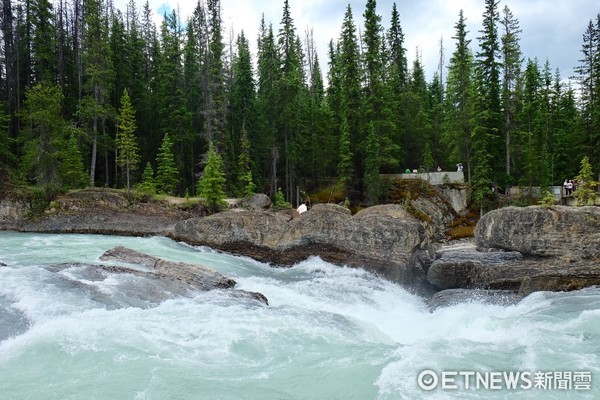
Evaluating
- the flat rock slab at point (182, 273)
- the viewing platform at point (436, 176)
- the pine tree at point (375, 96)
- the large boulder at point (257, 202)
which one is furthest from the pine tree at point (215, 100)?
the flat rock slab at point (182, 273)

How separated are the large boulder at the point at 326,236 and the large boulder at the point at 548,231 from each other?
388 cm

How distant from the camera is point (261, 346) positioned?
980cm

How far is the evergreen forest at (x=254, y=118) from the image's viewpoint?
3669 cm

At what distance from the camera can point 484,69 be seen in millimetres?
39250

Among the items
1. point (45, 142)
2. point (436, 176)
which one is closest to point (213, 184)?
point (45, 142)

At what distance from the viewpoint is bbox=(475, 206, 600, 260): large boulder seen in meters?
17.8

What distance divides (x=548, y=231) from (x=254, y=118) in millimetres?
35525

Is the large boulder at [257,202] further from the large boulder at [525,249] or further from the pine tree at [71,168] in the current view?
the large boulder at [525,249]

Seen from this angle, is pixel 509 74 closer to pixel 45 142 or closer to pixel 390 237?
pixel 390 237

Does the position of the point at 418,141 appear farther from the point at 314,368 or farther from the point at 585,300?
the point at 314,368

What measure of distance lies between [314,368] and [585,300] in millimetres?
9042

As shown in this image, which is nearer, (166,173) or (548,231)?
(548,231)

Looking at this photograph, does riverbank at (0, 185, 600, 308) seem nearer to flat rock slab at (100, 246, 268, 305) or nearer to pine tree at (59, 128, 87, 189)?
pine tree at (59, 128, 87, 189)

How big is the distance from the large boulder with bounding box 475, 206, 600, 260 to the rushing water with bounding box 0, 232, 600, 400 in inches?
163
